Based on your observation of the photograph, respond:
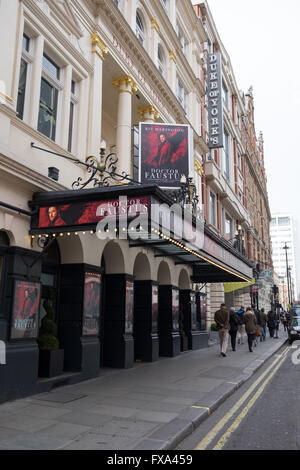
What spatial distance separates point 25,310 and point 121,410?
274 centimetres

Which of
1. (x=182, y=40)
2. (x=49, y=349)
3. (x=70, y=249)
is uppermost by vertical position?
(x=182, y=40)

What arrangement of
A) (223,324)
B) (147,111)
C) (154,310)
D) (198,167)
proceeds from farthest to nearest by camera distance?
1. (198,167)
2. (147,111)
3. (223,324)
4. (154,310)

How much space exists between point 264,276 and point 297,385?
30728mm

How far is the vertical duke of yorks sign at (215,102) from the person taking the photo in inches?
977

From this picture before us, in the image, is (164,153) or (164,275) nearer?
(164,153)

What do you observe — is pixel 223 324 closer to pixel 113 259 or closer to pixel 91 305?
pixel 113 259

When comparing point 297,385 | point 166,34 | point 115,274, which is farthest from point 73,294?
point 166,34

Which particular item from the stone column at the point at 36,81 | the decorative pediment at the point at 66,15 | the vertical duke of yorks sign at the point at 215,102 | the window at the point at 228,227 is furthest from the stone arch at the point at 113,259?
the window at the point at 228,227

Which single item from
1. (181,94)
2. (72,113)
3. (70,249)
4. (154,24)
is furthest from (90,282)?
(181,94)

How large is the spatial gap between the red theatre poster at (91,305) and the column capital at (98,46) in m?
6.63

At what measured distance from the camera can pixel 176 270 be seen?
1686 cm

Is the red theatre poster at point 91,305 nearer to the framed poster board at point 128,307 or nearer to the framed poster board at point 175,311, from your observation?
the framed poster board at point 128,307

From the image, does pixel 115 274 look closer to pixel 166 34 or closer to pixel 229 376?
pixel 229 376

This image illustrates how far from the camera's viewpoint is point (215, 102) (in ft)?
82.7
